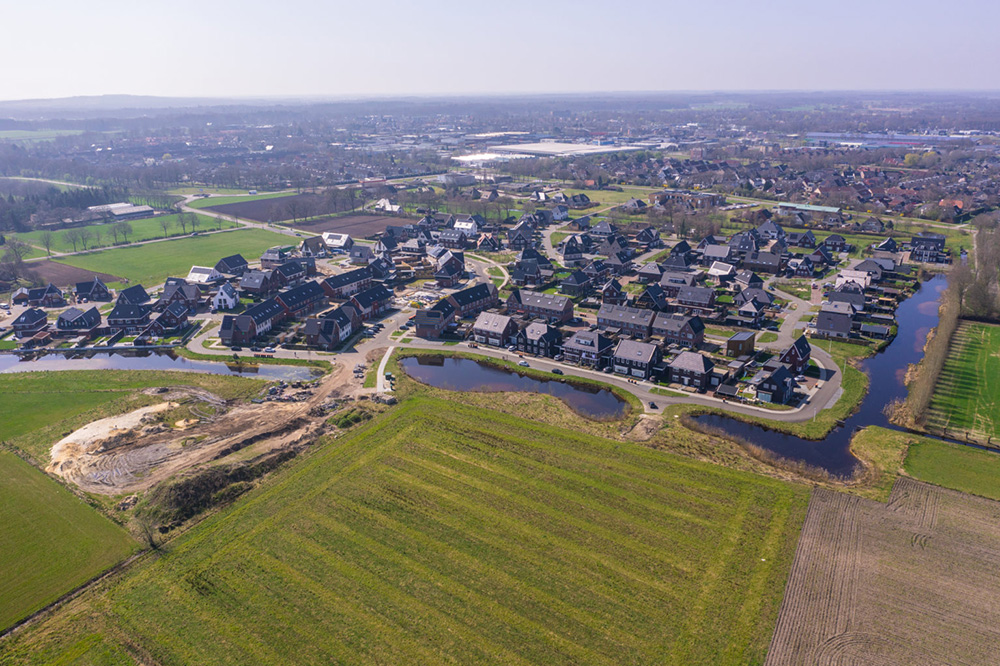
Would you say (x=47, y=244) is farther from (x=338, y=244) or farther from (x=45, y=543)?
(x=45, y=543)

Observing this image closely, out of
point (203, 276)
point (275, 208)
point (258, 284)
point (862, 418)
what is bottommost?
point (862, 418)

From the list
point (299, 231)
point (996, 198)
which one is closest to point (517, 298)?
point (299, 231)

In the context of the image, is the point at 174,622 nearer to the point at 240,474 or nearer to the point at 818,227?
the point at 240,474

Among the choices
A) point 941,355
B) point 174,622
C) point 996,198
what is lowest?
point 174,622

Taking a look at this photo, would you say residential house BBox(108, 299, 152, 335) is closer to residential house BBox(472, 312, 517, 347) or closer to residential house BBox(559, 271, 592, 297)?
residential house BBox(472, 312, 517, 347)

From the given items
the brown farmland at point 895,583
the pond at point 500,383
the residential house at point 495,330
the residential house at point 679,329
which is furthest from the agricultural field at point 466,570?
the residential house at point 679,329

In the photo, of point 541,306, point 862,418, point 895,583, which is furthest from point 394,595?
point 541,306
